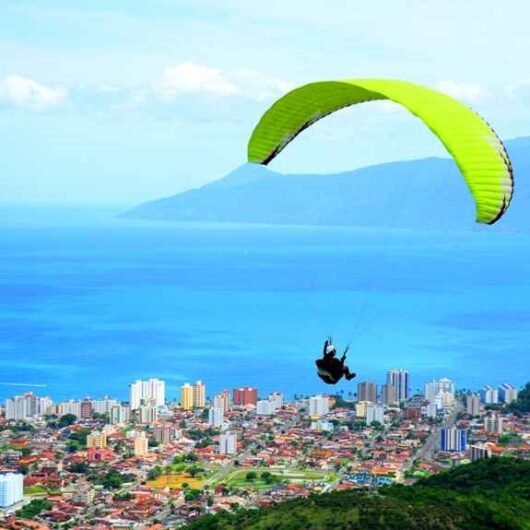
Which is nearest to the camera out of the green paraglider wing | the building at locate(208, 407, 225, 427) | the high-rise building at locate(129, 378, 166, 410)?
the green paraglider wing

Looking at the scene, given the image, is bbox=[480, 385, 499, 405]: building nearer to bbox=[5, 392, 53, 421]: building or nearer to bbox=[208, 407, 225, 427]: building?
bbox=[208, 407, 225, 427]: building

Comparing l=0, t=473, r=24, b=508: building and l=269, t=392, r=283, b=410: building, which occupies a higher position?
l=269, t=392, r=283, b=410: building

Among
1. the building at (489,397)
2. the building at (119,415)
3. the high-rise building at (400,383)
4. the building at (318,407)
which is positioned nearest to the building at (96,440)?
the building at (119,415)

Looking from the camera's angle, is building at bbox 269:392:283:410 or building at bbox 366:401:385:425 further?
building at bbox 269:392:283:410

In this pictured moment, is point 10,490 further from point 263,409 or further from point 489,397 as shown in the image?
point 489,397

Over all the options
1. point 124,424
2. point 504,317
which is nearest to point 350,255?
point 504,317

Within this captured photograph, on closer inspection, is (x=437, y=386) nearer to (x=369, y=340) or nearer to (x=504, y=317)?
(x=369, y=340)

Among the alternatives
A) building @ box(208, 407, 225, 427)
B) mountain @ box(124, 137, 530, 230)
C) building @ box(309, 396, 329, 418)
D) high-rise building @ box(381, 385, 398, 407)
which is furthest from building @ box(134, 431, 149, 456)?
mountain @ box(124, 137, 530, 230)
